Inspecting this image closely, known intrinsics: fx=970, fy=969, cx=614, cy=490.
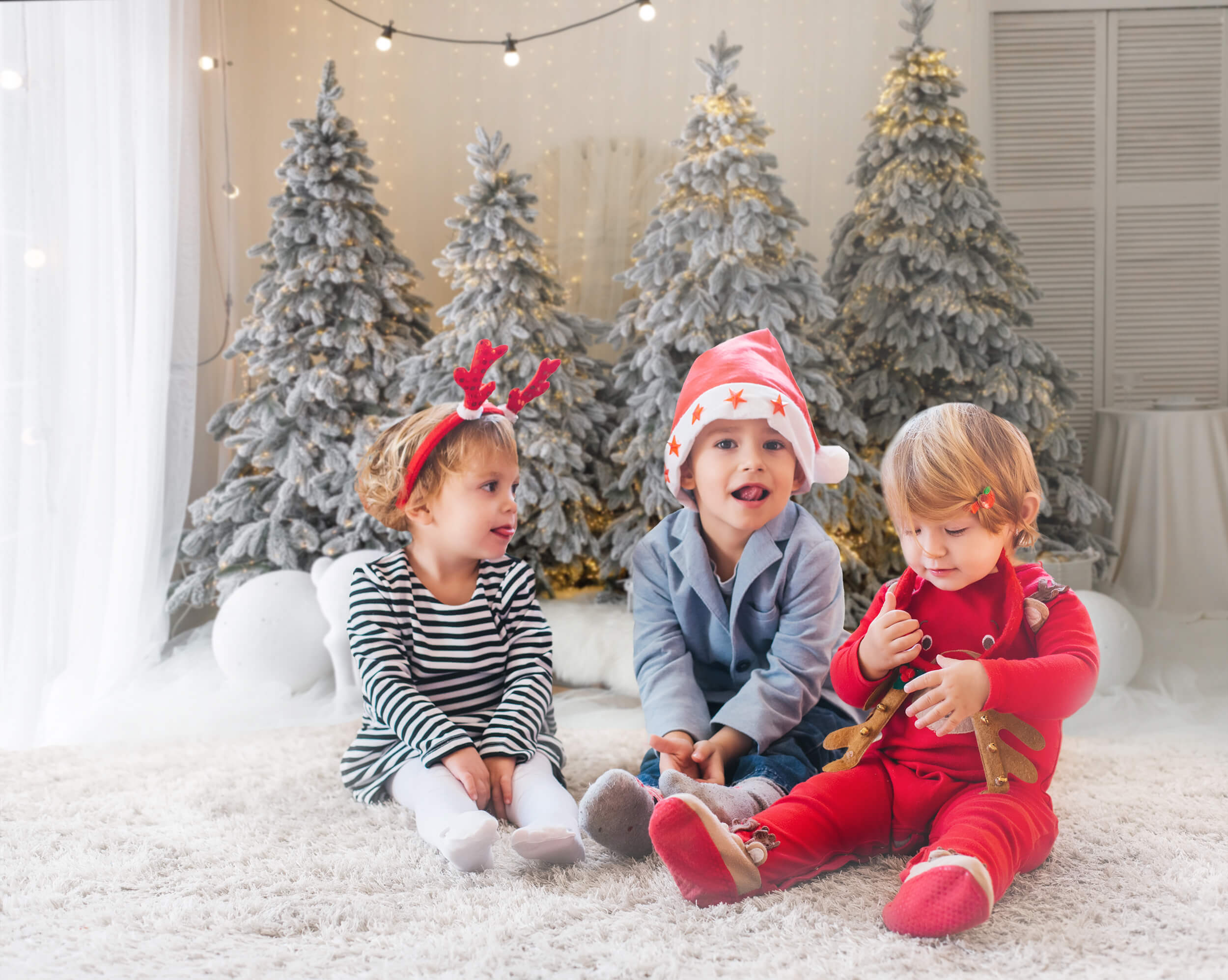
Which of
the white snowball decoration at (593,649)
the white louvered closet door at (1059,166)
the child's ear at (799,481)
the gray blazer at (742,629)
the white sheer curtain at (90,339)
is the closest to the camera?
the gray blazer at (742,629)

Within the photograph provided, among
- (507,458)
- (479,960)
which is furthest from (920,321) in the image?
(479,960)

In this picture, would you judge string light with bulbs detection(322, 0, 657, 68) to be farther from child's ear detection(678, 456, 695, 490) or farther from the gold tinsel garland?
child's ear detection(678, 456, 695, 490)

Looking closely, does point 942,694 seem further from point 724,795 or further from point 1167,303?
point 1167,303

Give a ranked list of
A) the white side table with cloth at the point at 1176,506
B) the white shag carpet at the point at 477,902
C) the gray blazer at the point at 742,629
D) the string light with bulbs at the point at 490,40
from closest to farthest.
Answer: the white shag carpet at the point at 477,902, the gray blazer at the point at 742,629, the white side table with cloth at the point at 1176,506, the string light with bulbs at the point at 490,40

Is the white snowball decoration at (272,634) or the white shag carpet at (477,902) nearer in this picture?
the white shag carpet at (477,902)

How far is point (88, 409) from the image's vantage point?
2.01m

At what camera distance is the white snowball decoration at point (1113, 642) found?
2326mm

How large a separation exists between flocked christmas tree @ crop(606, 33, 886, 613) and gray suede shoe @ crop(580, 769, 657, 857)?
1.42m

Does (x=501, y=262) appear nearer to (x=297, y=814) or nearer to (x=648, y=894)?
(x=297, y=814)

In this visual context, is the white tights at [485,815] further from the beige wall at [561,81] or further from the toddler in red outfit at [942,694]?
the beige wall at [561,81]

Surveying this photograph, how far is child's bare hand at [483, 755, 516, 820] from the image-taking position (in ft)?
4.88

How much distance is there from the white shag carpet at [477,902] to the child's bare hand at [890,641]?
0.92ft

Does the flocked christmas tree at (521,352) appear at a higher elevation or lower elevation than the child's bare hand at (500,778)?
higher

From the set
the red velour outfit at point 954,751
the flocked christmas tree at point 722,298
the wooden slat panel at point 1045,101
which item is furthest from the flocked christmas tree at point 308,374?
the wooden slat panel at point 1045,101
